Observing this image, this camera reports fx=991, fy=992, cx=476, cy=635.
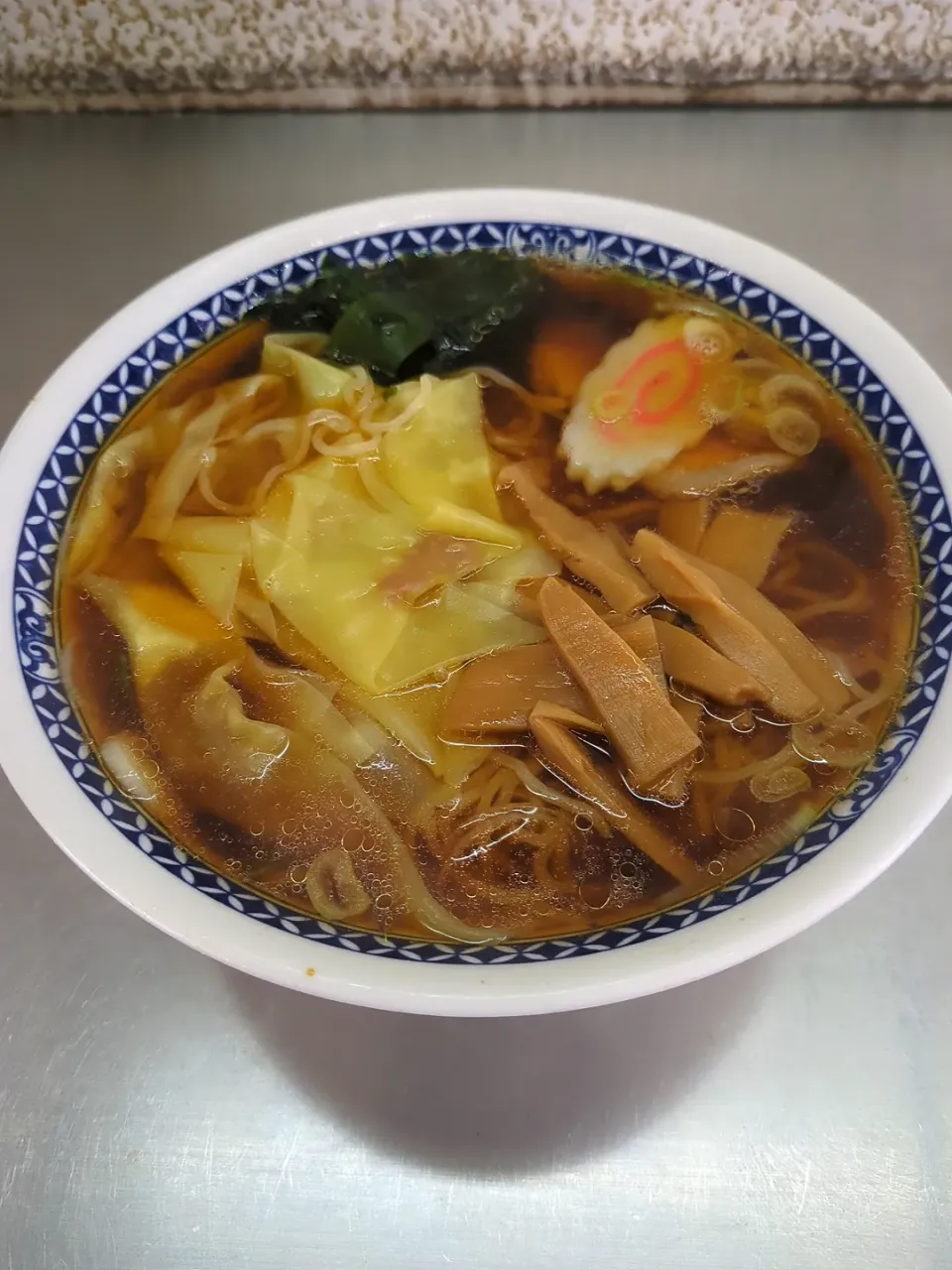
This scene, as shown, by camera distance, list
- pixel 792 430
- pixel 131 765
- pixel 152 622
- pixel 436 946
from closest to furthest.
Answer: pixel 436 946, pixel 131 765, pixel 152 622, pixel 792 430

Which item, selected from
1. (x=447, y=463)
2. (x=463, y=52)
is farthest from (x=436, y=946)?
(x=463, y=52)

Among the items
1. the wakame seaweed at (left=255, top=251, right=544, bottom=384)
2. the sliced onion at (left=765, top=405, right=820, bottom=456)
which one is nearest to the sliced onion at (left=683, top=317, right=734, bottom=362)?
the sliced onion at (left=765, top=405, right=820, bottom=456)

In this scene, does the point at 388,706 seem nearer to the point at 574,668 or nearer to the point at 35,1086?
the point at 574,668

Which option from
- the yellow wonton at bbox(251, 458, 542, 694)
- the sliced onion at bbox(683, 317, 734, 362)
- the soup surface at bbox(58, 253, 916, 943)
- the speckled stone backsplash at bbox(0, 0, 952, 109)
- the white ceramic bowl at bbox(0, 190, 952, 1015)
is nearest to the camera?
the white ceramic bowl at bbox(0, 190, 952, 1015)

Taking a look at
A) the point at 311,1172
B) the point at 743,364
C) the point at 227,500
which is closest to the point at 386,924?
the point at 311,1172

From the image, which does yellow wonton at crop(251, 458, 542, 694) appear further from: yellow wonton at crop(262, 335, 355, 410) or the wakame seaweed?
the wakame seaweed

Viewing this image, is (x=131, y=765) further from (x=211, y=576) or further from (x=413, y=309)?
(x=413, y=309)

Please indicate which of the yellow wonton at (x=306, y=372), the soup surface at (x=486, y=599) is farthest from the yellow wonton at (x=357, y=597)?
the yellow wonton at (x=306, y=372)

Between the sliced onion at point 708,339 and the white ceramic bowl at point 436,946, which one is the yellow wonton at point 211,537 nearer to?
the white ceramic bowl at point 436,946
